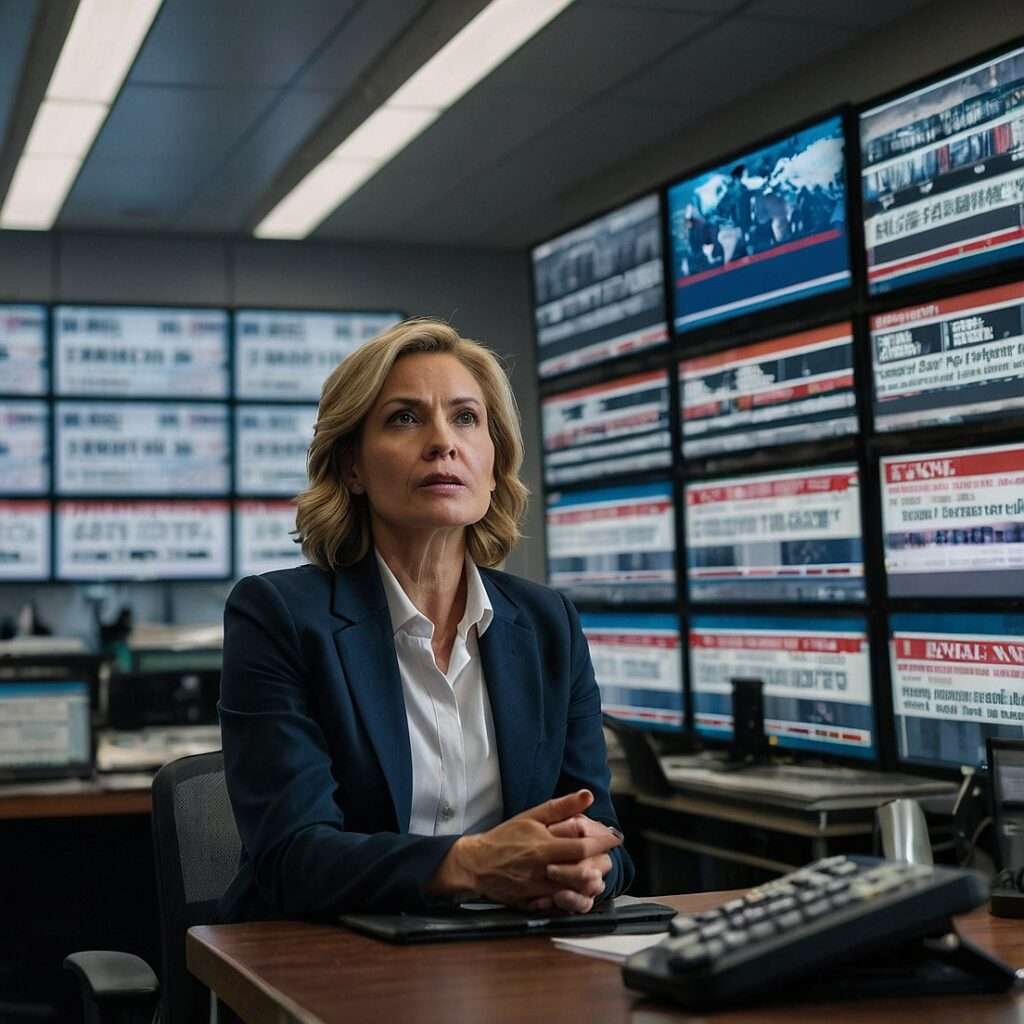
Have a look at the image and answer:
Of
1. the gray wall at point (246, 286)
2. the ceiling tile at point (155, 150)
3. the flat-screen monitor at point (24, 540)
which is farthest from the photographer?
the gray wall at point (246, 286)

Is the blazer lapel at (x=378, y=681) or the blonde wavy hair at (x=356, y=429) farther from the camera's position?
the blonde wavy hair at (x=356, y=429)

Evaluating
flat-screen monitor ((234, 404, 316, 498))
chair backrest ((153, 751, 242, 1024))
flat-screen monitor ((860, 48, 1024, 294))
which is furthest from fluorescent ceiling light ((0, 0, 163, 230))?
chair backrest ((153, 751, 242, 1024))

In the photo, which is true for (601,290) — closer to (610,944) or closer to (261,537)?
(261,537)

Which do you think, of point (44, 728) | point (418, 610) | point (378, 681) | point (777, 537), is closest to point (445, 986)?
point (378, 681)

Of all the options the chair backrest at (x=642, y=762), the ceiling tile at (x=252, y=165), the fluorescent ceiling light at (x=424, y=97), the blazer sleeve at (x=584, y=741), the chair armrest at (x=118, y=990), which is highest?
the ceiling tile at (x=252, y=165)

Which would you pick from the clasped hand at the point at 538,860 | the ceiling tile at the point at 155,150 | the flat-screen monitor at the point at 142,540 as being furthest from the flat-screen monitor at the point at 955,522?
the flat-screen monitor at the point at 142,540

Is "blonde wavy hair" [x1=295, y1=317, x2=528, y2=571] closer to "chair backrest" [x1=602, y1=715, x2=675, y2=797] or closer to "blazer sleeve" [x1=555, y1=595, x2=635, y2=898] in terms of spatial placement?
"blazer sleeve" [x1=555, y1=595, x2=635, y2=898]

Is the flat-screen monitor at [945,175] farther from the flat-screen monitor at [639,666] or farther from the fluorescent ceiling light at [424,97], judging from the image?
the flat-screen monitor at [639,666]

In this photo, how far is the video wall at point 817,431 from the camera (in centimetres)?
307

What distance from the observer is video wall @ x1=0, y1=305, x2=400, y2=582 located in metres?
6.36

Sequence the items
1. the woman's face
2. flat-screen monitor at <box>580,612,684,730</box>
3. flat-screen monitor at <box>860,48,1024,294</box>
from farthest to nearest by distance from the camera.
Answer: flat-screen monitor at <box>580,612,684,730</box> < flat-screen monitor at <box>860,48,1024,294</box> < the woman's face

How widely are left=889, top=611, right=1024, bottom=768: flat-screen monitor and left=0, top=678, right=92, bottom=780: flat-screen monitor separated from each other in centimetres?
198

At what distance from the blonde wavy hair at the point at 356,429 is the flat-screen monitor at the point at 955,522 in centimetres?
147

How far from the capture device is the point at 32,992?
12.3 feet
